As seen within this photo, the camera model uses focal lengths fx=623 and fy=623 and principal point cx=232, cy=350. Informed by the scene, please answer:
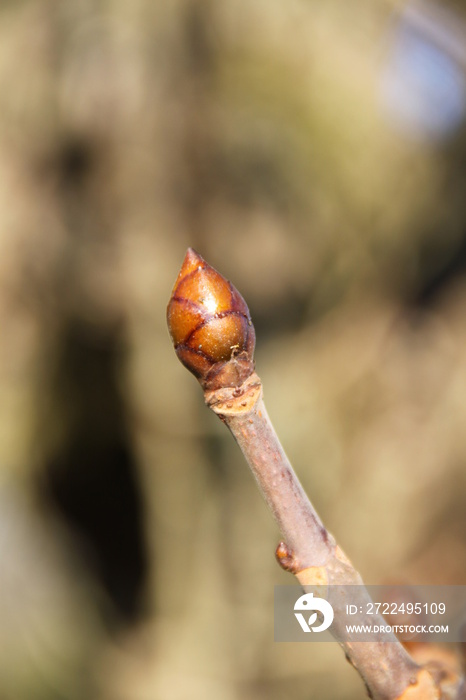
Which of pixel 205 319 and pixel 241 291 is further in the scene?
pixel 241 291

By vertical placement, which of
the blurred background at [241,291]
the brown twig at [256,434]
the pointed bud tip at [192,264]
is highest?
the pointed bud tip at [192,264]

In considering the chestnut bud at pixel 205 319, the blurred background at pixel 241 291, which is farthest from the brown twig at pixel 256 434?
the blurred background at pixel 241 291

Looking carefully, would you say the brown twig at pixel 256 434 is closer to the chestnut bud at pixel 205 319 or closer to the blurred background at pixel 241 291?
the chestnut bud at pixel 205 319

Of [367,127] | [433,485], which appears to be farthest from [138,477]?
[367,127]

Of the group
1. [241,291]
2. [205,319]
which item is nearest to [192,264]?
[205,319]

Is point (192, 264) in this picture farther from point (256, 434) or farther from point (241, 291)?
point (241, 291)

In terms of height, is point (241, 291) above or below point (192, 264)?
below
